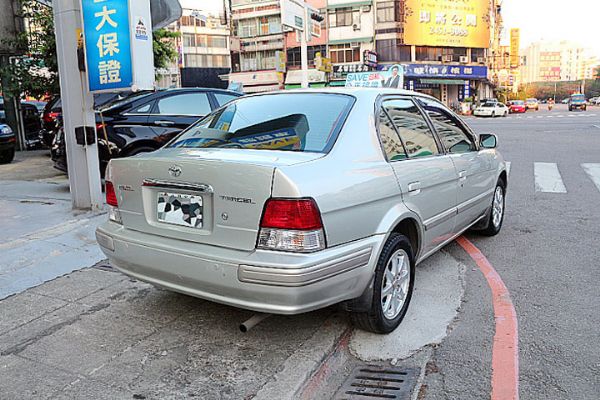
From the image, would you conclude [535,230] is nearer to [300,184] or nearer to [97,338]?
[300,184]

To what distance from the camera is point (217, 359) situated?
3145mm

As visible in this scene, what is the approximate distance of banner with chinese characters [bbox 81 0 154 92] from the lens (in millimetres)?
5699

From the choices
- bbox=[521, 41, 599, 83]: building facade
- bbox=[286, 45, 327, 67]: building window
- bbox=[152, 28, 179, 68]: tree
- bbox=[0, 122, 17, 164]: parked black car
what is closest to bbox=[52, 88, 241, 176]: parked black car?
bbox=[0, 122, 17, 164]: parked black car

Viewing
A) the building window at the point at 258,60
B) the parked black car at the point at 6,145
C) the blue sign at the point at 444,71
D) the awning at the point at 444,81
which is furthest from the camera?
the building window at the point at 258,60

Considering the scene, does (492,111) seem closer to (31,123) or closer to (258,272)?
(31,123)

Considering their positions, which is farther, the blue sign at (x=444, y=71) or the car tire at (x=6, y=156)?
the blue sign at (x=444, y=71)

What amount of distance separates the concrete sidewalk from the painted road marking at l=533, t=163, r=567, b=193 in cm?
692

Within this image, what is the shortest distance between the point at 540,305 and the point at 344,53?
50598mm

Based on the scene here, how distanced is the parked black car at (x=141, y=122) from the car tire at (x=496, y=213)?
4575 millimetres

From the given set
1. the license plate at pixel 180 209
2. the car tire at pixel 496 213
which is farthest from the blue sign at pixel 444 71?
the license plate at pixel 180 209

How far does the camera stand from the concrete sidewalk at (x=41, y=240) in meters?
4.46

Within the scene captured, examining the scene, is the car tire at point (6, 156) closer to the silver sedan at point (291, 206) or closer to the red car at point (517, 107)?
the silver sedan at point (291, 206)

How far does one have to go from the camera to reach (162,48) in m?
15.3

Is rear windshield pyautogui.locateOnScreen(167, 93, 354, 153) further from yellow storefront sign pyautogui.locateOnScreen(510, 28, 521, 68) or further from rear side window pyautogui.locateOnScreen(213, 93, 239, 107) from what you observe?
yellow storefront sign pyautogui.locateOnScreen(510, 28, 521, 68)
